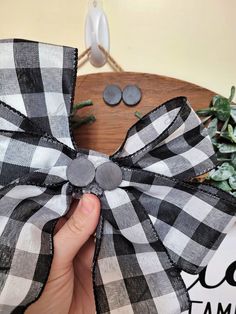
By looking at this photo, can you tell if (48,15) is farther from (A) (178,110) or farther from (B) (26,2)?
(A) (178,110)

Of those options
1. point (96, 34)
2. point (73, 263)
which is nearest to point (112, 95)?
point (96, 34)

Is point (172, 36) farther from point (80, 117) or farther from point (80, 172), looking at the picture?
point (80, 172)

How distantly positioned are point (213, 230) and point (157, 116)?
0.46ft

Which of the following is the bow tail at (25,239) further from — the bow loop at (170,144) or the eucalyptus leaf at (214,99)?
the eucalyptus leaf at (214,99)

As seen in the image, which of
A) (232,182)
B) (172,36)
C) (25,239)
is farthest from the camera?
(172,36)

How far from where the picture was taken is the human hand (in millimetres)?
397

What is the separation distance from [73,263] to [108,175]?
0.18 m

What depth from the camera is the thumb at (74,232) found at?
39cm

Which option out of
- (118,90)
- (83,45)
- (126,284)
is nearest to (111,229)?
(126,284)

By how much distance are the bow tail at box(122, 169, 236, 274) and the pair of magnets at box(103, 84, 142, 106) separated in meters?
0.15

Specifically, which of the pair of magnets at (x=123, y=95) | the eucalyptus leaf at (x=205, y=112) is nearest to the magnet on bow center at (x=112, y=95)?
the pair of magnets at (x=123, y=95)

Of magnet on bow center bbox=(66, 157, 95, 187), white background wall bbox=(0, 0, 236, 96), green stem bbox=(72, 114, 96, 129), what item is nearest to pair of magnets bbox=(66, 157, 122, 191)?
magnet on bow center bbox=(66, 157, 95, 187)

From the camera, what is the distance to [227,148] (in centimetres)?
48

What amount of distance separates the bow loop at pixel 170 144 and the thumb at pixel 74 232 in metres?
0.07
